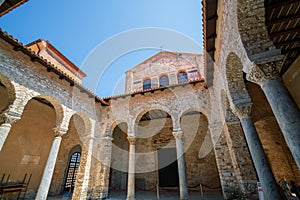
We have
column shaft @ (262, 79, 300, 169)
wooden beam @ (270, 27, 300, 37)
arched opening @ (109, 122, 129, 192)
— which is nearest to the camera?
column shaft @ (262, 79, 300, 169)

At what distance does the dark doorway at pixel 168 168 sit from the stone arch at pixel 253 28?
30.0 ft

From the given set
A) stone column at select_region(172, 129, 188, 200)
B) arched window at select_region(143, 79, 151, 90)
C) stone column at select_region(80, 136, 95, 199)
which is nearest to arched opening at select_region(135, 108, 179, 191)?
stone column at select_region(172, 129, 188, 200)

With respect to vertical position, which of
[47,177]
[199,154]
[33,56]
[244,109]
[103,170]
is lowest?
[47,177]

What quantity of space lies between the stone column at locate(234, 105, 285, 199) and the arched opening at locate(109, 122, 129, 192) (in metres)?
8.34

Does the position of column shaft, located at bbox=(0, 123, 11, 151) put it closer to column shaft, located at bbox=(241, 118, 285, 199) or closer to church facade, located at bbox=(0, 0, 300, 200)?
church facade, located at bbox=(0, 0, 300, 200)

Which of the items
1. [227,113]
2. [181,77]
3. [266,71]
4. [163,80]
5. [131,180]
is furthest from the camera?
[163,80]

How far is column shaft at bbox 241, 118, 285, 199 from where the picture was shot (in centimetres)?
328

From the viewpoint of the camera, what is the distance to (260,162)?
3.67 metres

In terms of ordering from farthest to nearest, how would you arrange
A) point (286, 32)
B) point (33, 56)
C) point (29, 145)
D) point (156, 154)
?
point (156, 154) < point (29, 145) < point (33, 56) < point (286, 32)

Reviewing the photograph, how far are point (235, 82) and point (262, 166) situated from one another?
2.47 meters

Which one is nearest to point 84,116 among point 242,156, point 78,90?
point 78,90

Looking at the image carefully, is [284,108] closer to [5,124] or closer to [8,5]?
[8,5]

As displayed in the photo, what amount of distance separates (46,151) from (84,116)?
357 cm

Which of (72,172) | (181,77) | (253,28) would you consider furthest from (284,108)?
(72,172)
